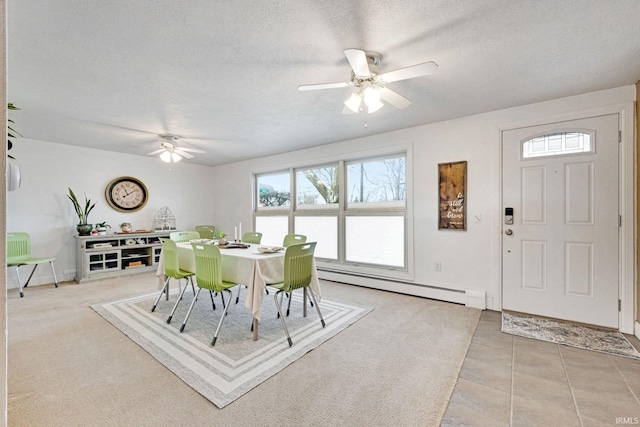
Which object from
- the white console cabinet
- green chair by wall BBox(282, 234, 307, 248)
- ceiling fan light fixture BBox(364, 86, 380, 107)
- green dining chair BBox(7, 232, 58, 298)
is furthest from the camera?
the white console cabinet

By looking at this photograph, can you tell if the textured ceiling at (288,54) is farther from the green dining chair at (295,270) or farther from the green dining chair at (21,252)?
the green dining chair at (21,252)

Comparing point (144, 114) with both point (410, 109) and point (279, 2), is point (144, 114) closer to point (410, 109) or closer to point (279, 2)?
point (279, 2)

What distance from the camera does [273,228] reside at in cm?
577

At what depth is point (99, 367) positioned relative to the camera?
2.08 metres

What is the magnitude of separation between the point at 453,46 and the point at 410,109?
4.17 feet

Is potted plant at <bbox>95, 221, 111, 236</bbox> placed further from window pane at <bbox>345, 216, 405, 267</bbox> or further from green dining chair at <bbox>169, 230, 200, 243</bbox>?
window pane at <bbox>345, 216, 405, 267</bbox>

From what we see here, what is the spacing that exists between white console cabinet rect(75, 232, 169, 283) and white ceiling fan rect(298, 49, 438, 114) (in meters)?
4.74

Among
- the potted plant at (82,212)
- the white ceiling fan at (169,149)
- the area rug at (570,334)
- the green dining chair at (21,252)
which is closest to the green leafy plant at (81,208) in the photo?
the potted plant at (82,212)

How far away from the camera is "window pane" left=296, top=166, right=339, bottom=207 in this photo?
4.87m

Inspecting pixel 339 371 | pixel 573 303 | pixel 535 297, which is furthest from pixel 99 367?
pixel 573 303

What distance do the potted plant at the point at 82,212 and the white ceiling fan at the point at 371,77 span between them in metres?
4.78

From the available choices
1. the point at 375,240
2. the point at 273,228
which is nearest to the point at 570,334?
the point at 375,240

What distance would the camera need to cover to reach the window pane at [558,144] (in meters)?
2.85

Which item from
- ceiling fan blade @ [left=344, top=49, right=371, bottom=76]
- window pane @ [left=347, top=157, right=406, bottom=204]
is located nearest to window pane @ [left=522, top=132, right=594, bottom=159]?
window pane @ [left=347, top=157, right=406, bottom=204]
